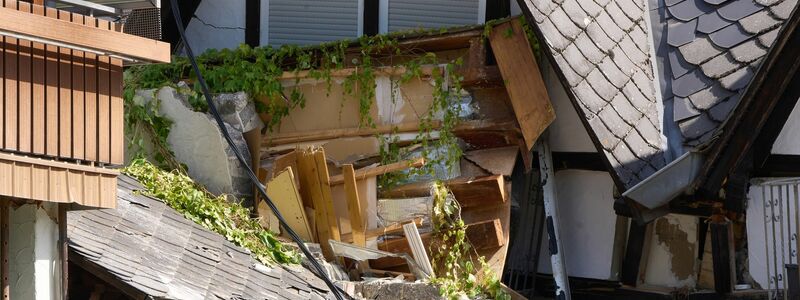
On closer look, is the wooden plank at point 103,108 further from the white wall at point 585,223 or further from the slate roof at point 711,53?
the white wall at point 585,223

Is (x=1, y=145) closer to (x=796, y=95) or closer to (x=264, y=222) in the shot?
(x=264, y=222)

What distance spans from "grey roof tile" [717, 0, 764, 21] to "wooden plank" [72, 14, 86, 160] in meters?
6.09

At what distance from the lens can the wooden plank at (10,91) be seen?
633cm

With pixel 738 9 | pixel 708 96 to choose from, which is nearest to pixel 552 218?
pixel 708 96

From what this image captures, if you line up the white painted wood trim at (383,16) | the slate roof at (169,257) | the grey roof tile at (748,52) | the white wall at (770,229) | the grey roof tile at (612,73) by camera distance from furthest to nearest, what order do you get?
the white painted wood trim at (383,16) → the grey roof tile at (612,73) → the grey roof tile at (748,52) → the white wall at (770,229) → the slate roof at (169,257)

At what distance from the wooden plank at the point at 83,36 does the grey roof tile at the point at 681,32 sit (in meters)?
5.48

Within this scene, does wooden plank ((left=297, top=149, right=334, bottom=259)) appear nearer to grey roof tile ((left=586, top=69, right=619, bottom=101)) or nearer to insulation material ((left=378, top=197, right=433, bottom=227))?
insulation material ((left=378, top=197, right=433, bottom=227))

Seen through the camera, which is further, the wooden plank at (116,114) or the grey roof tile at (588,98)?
the grey roof tile at (588,98)

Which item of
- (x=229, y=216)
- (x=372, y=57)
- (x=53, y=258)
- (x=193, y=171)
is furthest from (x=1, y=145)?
(x=372, y=57)

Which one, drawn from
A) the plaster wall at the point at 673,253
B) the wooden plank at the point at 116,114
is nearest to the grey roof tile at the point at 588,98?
the plaster wall at the point at 673,253

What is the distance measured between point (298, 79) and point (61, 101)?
5711mm

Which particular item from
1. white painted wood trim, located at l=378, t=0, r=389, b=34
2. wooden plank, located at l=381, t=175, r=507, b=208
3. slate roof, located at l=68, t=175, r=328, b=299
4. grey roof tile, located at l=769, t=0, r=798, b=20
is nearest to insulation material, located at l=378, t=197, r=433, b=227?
wooden plank, located at l=381, t=175, r=507, b=208

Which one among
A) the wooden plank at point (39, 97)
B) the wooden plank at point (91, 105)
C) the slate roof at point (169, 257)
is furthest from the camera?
the slate roof at point (169, 257)

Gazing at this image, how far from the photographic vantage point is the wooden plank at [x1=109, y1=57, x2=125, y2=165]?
6.86 meters
